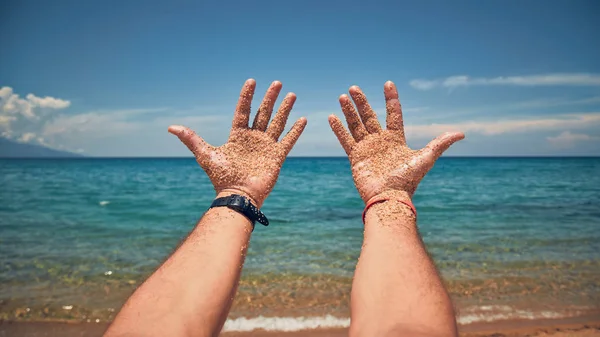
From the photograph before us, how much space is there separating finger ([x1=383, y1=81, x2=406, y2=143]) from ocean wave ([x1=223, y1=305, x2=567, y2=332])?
2.54 metres

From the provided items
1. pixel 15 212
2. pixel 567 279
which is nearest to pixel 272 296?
pixel 567 279

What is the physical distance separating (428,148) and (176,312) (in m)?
2.03

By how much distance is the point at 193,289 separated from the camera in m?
1.96

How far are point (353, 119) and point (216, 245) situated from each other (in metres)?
1.51

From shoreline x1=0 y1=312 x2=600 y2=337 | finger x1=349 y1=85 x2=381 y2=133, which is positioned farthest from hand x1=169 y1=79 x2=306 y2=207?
shoreline x1=0 y1=312 x2=600 y2=337

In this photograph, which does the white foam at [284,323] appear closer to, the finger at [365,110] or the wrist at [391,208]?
the wrist at [391,208]

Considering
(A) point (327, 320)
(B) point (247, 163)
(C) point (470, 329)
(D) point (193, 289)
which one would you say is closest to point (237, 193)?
(B) point (247, 163)

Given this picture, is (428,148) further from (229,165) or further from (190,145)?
(190,145)

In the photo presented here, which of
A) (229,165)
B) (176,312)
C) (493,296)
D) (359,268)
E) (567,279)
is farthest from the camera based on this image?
(567,279)

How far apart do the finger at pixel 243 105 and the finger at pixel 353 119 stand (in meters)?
0.72

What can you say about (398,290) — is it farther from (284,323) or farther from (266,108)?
(284,323)

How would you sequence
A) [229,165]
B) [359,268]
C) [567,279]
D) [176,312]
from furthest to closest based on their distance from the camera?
[567,279] → [229,165] → [359,268] → [176,312]

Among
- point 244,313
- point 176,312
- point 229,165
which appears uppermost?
point 229,165

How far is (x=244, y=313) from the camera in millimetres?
4801
